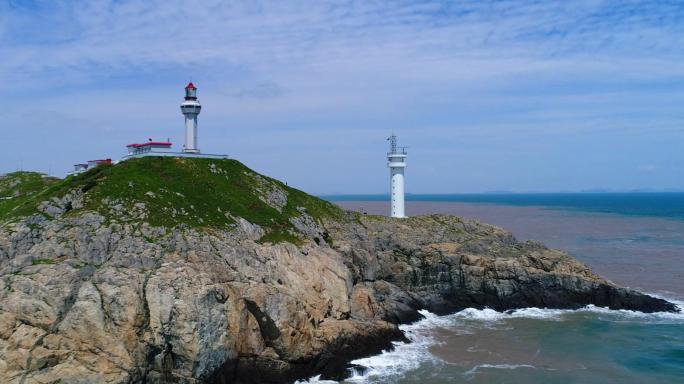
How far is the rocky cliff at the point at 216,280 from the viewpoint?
28156 millimetres

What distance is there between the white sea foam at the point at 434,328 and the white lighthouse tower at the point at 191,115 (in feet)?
84.6

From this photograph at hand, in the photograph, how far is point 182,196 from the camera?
39.2 metres

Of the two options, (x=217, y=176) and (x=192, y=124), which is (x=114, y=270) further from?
(x=192, y=124)

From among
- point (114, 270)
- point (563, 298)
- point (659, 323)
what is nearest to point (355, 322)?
point (114, 270)

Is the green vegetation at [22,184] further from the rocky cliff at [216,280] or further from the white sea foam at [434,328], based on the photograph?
the white sea foam at [434,328]

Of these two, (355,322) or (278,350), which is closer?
(278,350)

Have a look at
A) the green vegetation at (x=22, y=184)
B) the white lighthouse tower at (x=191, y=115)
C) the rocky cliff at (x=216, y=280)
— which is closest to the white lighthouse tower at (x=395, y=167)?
the rocky cliff at (x=216, y=280)

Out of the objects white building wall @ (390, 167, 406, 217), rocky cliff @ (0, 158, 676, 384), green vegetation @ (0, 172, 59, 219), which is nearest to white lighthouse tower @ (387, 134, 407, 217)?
white building wall @ (390, 167, 406, 217)

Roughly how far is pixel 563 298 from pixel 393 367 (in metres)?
21.8

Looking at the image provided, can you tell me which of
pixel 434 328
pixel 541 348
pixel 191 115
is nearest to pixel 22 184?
pixel 191 115

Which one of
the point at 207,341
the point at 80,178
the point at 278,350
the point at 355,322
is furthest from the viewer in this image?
the point at 80,178

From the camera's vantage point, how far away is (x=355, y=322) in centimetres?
3609

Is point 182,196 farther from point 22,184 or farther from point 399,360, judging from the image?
point 22,184

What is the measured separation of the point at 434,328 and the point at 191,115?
2919 cm
